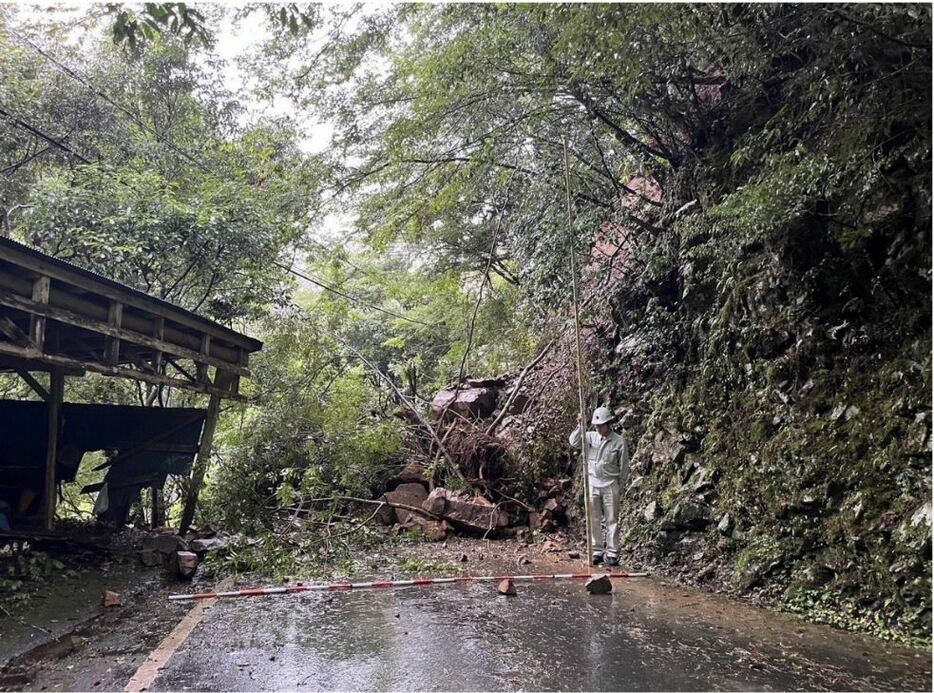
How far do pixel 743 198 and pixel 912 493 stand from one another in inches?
104

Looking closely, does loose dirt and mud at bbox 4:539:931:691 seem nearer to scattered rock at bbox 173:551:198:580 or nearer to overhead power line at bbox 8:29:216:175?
scattered rock at bbox 173:551:198:580

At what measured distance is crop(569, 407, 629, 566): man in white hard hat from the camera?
22.6 ft

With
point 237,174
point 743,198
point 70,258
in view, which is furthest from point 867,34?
point 70,258

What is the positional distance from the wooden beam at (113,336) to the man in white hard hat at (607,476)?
17.5 feet

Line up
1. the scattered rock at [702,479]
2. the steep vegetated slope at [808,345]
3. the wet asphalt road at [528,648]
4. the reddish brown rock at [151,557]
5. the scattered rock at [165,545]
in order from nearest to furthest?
the wet asphalt road at [528,648] → the steep vegetated slope at [808,345] → the scattered rock at [702,479] → the reddish brown rock at [151,557] → the scattered rock at [165,545]

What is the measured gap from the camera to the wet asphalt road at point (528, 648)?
3486mm

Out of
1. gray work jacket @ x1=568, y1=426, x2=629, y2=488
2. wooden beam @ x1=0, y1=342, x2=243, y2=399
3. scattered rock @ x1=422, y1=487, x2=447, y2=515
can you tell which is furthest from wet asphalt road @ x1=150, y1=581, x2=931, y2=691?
scattered rock @ x1=422, y1=487, x2=447, y2=515

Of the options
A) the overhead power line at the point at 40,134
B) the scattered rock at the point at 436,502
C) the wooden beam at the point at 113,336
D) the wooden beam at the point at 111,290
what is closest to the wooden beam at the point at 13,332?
the wooden beam at the point at 111,290

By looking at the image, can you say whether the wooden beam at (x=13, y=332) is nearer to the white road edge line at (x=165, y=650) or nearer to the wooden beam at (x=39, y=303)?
the wooden beam at (x=39, y=303)

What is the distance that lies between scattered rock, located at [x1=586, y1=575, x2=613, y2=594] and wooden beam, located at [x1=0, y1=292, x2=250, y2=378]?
5599 millimetres

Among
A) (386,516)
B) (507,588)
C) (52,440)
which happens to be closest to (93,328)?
(52,440)

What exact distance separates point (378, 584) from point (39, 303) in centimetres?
418

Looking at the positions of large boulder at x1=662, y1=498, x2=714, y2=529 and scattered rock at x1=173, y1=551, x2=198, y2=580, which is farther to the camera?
scattered rock at x1=173, y1=551, x2=198, y2=580

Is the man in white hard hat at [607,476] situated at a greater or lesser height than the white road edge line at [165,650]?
greater
